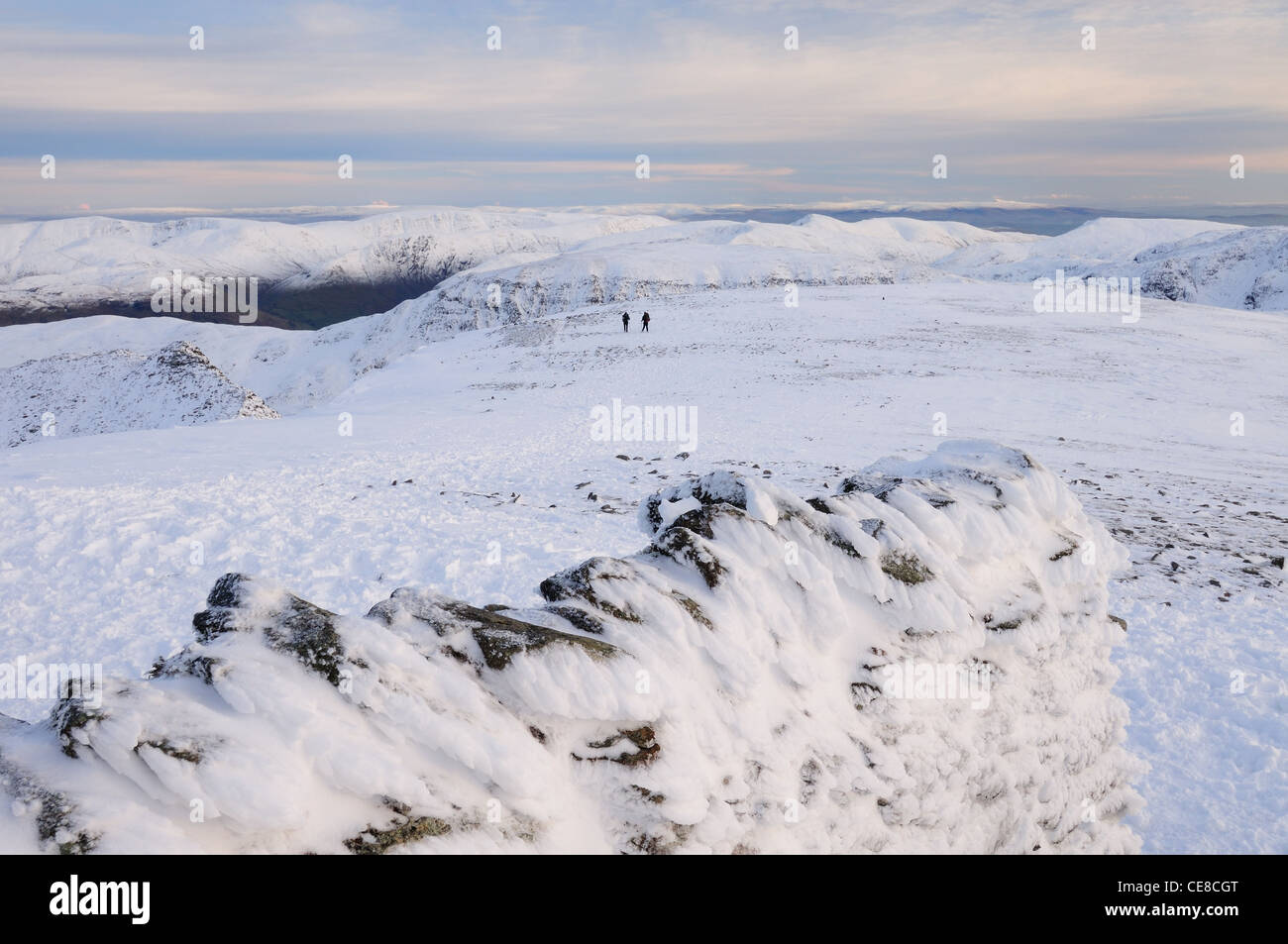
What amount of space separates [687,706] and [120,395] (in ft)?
152

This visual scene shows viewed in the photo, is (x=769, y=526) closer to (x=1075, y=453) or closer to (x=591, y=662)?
(x=591, y=662)

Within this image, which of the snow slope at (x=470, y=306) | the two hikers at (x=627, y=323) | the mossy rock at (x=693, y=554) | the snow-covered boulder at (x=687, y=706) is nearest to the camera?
the snow-covered boulder at (x=687, y=706)

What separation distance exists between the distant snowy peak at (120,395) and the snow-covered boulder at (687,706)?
3140 cm

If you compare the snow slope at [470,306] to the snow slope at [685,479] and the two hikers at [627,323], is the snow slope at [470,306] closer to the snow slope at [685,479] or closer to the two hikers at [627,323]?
the two hikers at [627,323]

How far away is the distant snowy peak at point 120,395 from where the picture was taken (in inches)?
1423

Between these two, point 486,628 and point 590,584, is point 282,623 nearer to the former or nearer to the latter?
point 486,628

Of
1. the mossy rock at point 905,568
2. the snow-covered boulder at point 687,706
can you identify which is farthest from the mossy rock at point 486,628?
the mossy rock at point 905,568

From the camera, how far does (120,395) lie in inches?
1625

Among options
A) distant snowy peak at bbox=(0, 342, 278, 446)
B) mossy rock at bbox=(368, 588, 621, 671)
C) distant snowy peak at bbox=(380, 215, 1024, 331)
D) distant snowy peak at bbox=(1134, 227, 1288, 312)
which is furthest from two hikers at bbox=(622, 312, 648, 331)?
distant snowy peak at bbox=(1134, 227, 1288, 312)

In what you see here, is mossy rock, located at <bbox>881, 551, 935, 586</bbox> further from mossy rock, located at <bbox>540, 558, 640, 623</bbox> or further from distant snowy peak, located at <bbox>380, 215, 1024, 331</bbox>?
distant snowy peak, located at <bbox>380, 215, 1024, 331</bbox>

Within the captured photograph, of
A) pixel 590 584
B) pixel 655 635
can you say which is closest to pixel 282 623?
pixel 590 584

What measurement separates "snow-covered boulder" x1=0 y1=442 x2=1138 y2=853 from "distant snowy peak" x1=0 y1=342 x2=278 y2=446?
103 feet

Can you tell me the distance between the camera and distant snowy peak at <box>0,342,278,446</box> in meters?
36.2

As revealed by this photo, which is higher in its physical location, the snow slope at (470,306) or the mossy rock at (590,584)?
the snow slope at (470,306)
